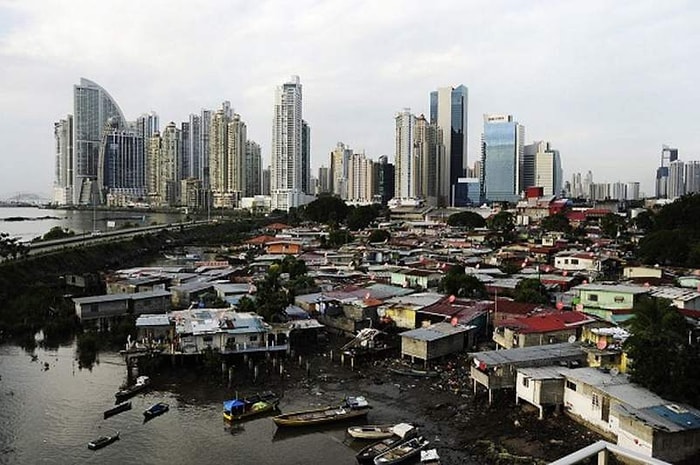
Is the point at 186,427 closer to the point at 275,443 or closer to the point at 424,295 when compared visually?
the point at 275,443

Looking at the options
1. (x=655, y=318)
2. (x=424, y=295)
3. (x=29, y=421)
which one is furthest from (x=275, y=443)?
(x=424, y=295)

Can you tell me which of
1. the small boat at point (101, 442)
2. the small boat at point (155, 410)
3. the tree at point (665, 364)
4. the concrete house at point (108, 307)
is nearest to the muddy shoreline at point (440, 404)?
the tree at point (665, 364)

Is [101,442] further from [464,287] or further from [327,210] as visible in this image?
[327,210]

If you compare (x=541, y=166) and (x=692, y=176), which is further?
Result: (x=692, y=176)

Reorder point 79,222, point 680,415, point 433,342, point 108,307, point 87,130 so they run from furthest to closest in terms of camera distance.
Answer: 1. point 87,130
2. point 79,222
3. point 108,307
4. point 433,342
5. point 680,415

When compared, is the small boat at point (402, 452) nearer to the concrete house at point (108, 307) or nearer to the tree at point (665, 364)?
the tree at point (665, 364)

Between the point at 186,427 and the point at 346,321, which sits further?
the point at 346,321

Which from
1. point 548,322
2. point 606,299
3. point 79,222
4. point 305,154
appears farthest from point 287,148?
point 548,322
